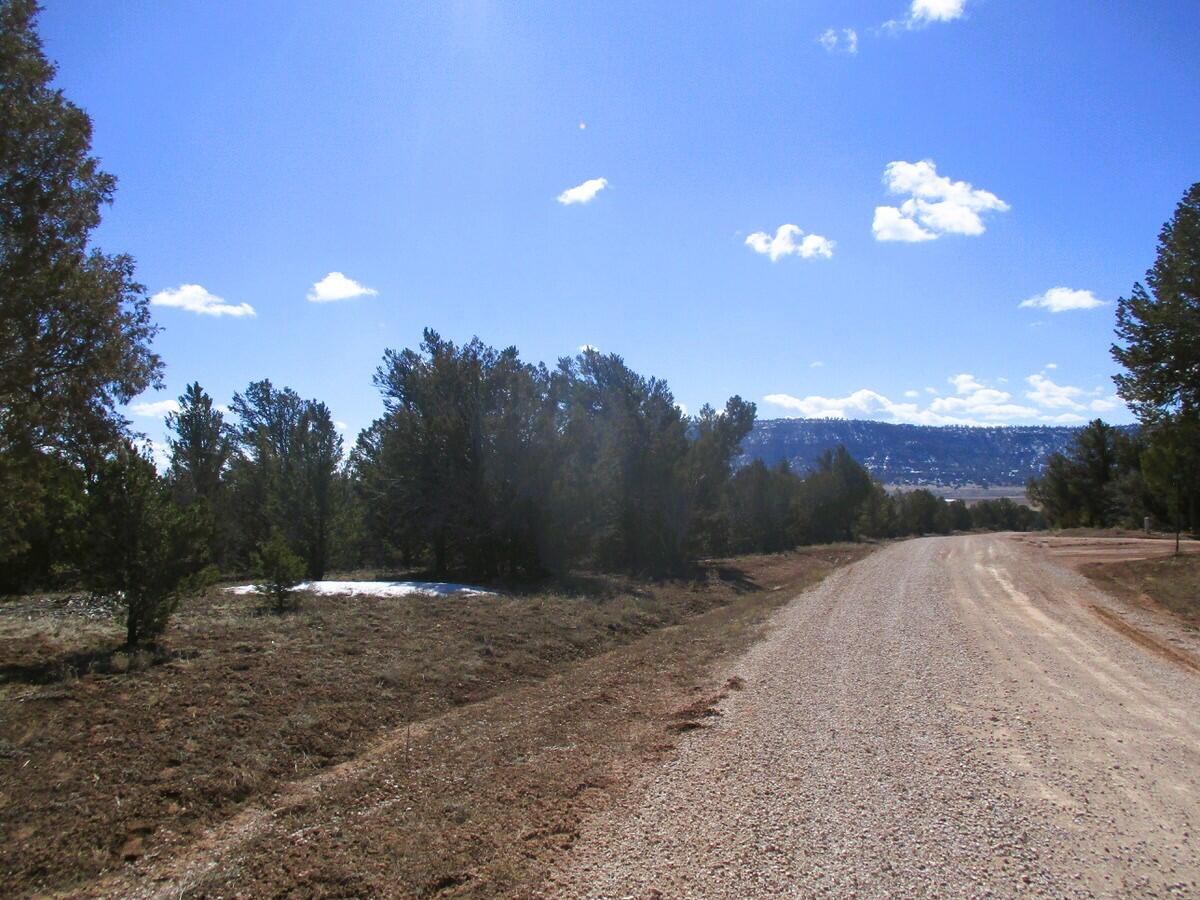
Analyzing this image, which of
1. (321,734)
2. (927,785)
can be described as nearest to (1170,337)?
(927,785)

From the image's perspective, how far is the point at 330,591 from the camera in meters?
17.8

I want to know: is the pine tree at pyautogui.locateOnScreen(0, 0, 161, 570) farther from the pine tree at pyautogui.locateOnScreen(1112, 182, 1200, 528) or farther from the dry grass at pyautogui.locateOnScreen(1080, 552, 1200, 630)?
the pine tree at pyautogui.locateOnScreen(1112, 182, 1200, 528)

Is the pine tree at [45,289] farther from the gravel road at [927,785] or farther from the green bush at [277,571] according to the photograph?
the gravel road at [927,785]

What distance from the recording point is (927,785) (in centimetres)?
566

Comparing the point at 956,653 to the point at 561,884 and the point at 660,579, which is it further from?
the point at 660,579

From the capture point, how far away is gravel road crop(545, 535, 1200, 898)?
4.34 meters

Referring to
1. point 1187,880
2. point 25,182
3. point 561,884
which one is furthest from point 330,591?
point 1187,880

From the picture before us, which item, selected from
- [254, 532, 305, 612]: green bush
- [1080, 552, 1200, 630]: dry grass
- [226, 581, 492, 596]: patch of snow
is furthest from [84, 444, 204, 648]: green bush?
[1080, 552, 1200, 630]: dry grass

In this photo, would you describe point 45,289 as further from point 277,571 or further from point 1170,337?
point 1170,337

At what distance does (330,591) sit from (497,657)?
24.8ft

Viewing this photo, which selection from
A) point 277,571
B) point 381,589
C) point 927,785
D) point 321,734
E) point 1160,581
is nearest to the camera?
point 927,785

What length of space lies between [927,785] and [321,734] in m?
6.03

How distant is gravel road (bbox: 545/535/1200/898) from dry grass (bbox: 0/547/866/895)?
0.73m

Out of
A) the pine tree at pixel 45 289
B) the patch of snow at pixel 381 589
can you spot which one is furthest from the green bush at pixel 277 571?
the pine tree at pixel 45 289
